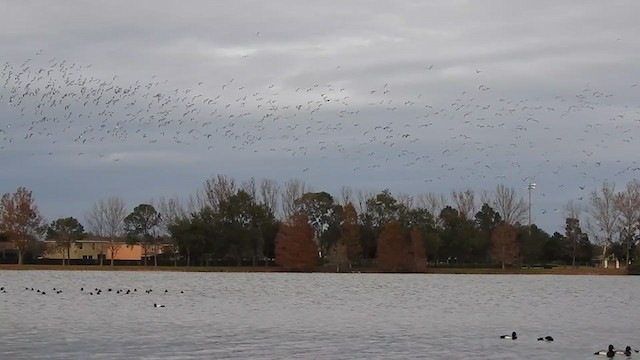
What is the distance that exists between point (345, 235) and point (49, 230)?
5205cm

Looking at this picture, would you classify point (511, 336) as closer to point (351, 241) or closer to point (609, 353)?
point (609, 353)

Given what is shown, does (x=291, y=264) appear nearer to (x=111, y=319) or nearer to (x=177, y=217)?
(x=177, y=217)

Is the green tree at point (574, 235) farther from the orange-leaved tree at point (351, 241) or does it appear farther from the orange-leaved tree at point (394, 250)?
the orange-leaved tree at point (351, 241)

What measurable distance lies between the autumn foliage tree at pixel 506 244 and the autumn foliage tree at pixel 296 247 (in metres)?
27.2

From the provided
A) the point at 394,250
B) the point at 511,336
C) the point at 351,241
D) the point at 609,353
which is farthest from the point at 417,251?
the point at 609,353

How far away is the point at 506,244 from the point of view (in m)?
145

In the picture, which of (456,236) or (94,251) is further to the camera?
(94,251)

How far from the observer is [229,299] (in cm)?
6419

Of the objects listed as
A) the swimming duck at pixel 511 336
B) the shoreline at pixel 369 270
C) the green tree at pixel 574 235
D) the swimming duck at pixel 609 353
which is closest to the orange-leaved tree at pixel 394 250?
the shoreline at pixel 369 270

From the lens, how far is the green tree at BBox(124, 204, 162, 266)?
160m

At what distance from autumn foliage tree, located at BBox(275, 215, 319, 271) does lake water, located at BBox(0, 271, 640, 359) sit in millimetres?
65253

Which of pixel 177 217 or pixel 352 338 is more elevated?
pixel 177 217

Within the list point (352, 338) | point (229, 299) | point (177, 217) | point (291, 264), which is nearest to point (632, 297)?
point (229, 299)

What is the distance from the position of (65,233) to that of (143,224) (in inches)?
559
